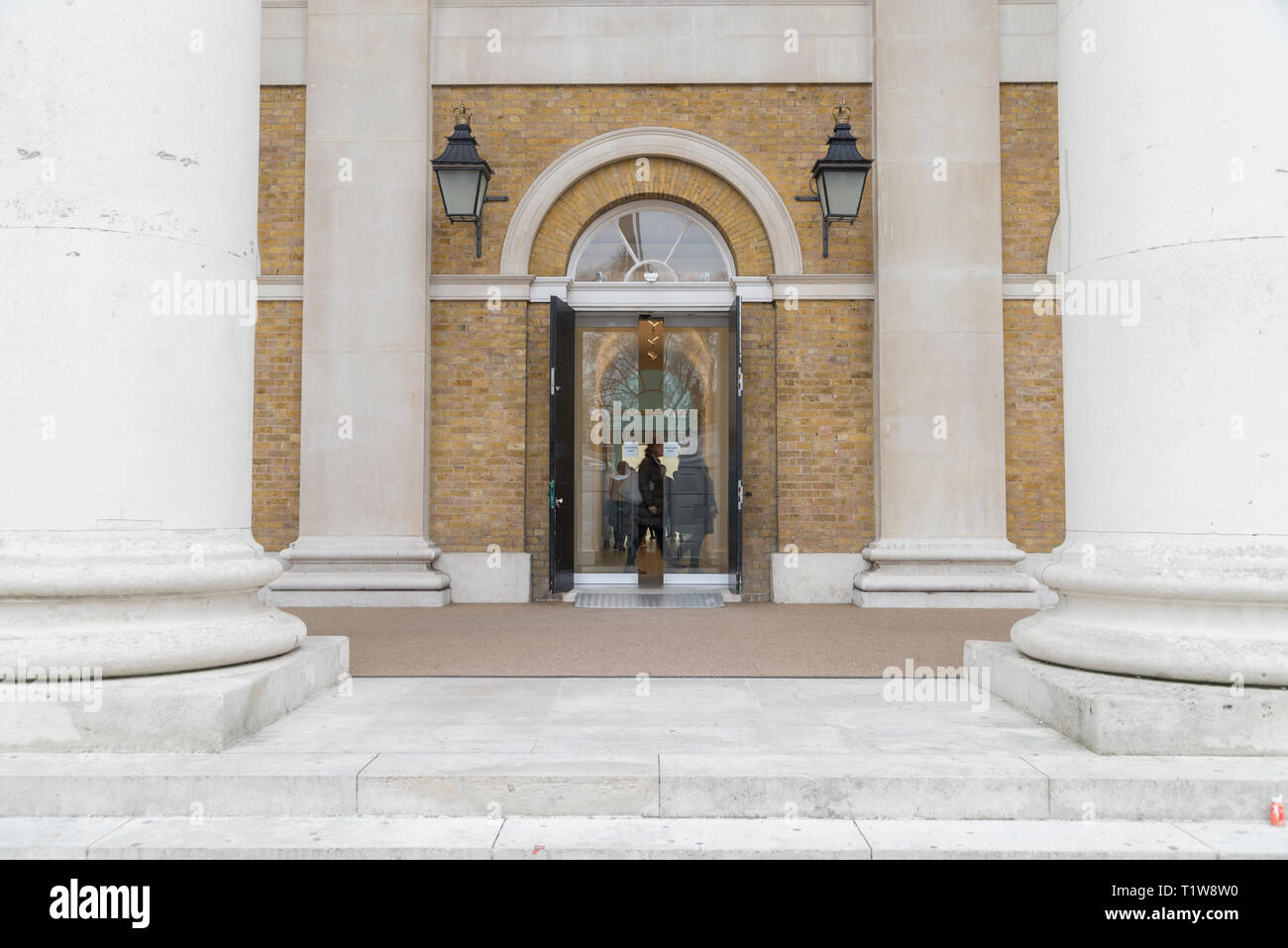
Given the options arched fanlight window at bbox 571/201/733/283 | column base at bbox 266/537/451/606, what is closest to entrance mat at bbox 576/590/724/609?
column base at bbox 266/537/451/606

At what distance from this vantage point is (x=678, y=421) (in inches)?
455

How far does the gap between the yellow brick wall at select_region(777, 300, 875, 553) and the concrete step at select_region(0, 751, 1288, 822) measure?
682cm

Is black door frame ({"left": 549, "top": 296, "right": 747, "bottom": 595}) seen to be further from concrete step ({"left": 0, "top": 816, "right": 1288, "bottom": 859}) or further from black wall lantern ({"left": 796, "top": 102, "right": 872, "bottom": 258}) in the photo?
concrete step ({"left": 0, "top": 816, "right": 1288, "bottom": 859})

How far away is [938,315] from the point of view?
1036 centimetres

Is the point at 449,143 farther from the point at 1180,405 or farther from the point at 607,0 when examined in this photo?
the point at 1180,405

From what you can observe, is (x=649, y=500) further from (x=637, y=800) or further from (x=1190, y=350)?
(x=637, y=800)

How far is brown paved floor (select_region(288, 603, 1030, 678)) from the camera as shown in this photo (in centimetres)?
646

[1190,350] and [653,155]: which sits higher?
[653,155]

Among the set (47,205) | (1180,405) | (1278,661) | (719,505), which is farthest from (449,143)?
(1278,661)

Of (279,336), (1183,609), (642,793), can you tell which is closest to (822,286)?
(279,336)

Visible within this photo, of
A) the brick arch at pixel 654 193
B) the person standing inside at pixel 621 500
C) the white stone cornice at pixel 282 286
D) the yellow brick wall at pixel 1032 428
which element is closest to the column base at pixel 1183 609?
the yellow brick wall at pixel 1032 428

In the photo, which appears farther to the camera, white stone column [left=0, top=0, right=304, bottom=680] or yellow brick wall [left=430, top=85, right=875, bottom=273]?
yellow brick wall [left=430, top=85, right=875, bottom=273]

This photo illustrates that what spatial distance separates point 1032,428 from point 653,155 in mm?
5066

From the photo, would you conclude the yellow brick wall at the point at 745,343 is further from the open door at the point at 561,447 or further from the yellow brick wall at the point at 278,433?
the open door at the point at 561,447
